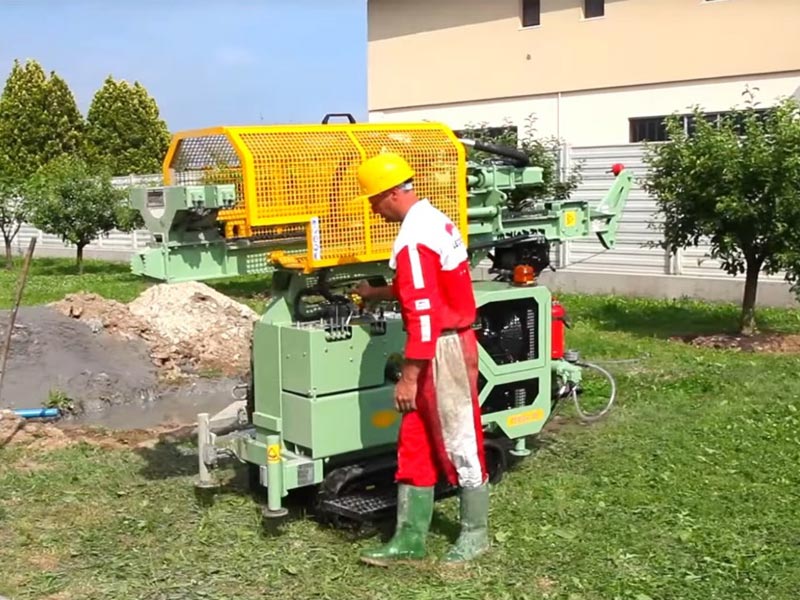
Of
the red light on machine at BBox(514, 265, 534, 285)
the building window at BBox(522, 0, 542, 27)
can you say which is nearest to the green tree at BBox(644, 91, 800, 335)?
the red light on machine at BBox(514, 265, 534, 285)

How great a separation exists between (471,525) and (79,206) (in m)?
16.3

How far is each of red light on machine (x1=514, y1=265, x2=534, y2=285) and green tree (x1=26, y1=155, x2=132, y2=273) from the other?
14.8 m

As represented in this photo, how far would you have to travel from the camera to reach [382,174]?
4734 mm

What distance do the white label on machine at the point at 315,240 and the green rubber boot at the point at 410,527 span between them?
48.0 inches

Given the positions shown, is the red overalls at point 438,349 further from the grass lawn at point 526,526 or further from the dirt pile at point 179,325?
the dirt pile at point 179,325

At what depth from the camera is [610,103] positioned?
2012 centimetres

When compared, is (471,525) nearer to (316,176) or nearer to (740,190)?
(316,176)

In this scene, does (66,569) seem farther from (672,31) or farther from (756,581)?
(672,31)

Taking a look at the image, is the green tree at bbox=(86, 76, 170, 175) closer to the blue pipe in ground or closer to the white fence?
the white fence

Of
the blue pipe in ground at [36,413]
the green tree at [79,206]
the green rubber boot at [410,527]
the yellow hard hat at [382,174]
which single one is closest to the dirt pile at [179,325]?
the blue pipe in ground at [36,413]

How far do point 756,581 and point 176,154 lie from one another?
11.9 ft

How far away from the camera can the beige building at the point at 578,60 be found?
59.7ft

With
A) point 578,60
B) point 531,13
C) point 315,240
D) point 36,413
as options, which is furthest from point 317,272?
point 531,13

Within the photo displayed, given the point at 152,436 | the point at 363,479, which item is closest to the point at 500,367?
Answer: the point at 363,479
